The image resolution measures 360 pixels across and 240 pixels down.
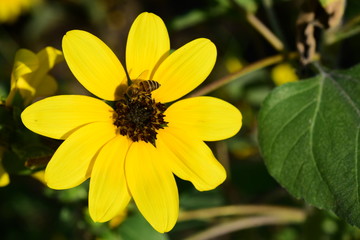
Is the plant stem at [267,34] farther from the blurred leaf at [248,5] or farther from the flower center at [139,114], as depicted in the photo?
the flower center at [139,114]

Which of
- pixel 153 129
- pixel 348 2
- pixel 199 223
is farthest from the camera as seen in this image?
pixel 199 223

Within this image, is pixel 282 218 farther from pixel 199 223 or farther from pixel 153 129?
pixel 153 129

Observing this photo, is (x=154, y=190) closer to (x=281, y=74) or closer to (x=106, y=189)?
(x=106, y=189)

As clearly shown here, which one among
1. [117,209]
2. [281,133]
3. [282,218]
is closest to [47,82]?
[117,209]

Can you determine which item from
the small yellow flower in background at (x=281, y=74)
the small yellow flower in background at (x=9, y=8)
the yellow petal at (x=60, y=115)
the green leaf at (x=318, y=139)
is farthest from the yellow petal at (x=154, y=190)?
the small yellow flower in background at (x=9, y=8)

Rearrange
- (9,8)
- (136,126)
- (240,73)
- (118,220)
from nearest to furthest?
(136,126) < (240,73) < (118,220) < (9,8)

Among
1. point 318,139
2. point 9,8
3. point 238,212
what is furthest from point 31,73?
point 9,8

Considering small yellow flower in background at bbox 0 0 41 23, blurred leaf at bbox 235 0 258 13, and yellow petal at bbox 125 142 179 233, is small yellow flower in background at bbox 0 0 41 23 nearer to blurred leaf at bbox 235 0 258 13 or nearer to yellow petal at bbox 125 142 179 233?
blurred leaf at bbox 235 0 258 13
